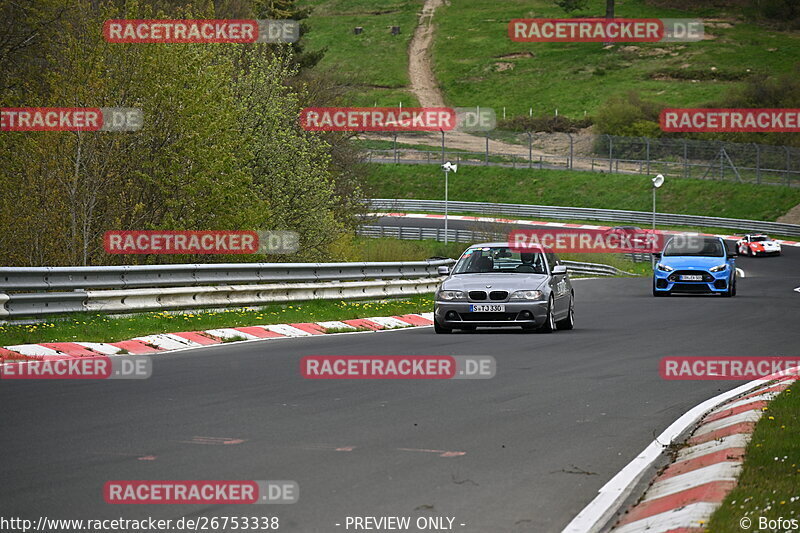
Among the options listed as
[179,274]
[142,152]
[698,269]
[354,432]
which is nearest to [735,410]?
[354,432]

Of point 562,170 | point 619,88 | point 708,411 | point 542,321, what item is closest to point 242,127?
point 542,321

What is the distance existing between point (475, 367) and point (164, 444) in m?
5.81

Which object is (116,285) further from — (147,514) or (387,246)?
(387,246)

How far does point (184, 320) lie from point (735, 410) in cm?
1035

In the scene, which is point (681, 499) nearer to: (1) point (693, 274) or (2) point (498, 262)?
(2) point (498, 262)

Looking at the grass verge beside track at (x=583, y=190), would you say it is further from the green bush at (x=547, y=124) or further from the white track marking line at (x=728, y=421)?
the white track marking line at (x=728, y=421)

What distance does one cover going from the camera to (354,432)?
29.4 ft

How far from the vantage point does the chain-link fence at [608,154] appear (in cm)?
7088

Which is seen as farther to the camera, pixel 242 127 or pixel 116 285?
pixel 242 127

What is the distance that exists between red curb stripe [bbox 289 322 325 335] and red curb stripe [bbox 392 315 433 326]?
244 cm

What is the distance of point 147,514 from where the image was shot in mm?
6266

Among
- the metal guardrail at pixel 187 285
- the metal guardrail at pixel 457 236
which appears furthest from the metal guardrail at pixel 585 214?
the metal guardrail at pixel 187 285

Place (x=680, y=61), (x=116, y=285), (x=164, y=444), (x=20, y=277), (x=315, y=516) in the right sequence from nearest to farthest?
1. (x=315, y=516)
2. (x=164, y=444)
3. (x=20, y=277)
4. (x=116, y=285)
5. (x=680, y=61)

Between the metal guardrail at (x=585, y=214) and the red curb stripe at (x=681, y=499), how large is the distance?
5721cm
